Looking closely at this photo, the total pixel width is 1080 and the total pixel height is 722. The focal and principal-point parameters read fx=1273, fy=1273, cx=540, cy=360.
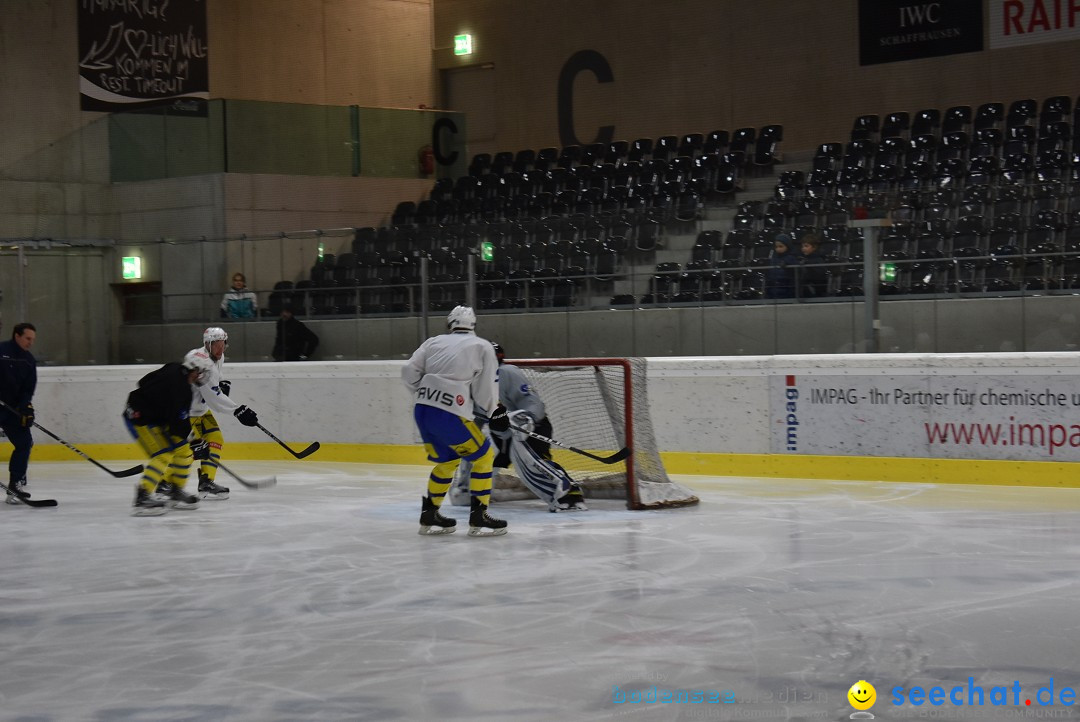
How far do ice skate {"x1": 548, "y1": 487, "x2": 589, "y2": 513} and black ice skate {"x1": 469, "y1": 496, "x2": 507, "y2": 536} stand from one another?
45.0 inches

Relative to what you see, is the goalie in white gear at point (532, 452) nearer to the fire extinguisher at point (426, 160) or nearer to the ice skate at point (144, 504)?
the ice skate at point (144, 504)

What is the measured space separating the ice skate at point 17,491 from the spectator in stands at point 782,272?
621cm

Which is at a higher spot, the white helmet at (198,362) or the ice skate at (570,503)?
the white helmet at (198,362)

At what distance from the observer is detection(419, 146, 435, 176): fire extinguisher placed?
1923 cm

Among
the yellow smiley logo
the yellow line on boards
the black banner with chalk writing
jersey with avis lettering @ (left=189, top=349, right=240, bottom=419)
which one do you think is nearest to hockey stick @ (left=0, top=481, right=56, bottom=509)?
jersey with avis lettering @ (left=189, top=349, right=240, bottom=419)

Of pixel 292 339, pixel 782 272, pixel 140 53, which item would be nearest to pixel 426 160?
pixel 140 53

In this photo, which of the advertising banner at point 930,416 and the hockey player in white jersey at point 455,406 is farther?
the advertising banner at point 930,416

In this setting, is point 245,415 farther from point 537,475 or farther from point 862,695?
point 862,695

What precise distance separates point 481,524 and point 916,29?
1345cm

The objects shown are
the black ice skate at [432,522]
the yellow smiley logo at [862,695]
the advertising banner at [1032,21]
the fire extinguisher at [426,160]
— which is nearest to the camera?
the yellow smiley logo at [862,695]

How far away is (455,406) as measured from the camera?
7.33m

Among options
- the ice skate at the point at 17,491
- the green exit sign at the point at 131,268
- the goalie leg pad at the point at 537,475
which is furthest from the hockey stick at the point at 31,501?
the green exit sign at the point at 131,268

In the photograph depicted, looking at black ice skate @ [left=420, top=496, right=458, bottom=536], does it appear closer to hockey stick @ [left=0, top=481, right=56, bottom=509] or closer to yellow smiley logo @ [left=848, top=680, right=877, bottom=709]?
hockey stick @ [left=0, top=481, right=56, bottom=509]

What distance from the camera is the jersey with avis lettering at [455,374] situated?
24.0 feet
